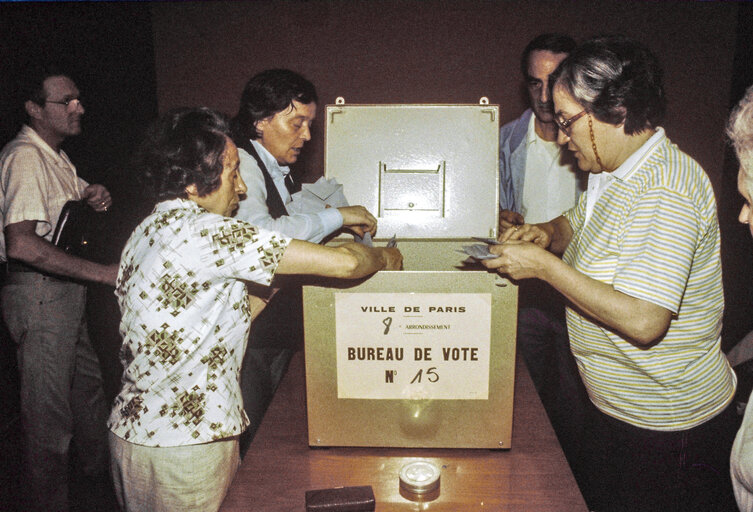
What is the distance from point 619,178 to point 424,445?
69 centimetres

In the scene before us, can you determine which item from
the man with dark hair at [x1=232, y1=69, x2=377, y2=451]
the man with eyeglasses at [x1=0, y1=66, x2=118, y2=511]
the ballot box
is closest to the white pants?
the ballot box

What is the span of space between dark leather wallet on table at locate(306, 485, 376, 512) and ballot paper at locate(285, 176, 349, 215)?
0.79m

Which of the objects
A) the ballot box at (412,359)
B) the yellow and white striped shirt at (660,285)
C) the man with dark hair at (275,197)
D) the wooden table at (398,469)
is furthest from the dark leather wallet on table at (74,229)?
the yellow and white striped shirt at (660,285)

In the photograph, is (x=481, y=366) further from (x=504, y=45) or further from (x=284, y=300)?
(x=504, y=45)

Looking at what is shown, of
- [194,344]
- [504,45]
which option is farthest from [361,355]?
[504,45]

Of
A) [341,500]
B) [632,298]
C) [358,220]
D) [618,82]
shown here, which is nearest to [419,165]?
[358,220]

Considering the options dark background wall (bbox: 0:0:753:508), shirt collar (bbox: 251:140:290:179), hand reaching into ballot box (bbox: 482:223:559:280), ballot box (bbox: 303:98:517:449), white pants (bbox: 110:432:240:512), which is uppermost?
dark background wall (bbox: 0:0:753:508)

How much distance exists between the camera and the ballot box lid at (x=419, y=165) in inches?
59.2

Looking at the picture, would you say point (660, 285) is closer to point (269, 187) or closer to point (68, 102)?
point (269, 187)

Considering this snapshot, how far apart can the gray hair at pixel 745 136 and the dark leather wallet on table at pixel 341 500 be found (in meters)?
0.84

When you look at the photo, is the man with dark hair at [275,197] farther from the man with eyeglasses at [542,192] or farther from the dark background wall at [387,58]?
the dark background wall at [387,58]

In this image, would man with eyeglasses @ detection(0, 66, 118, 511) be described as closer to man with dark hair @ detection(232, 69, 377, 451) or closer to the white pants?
man with dark hair @ detection(232, 69, 377, 451)

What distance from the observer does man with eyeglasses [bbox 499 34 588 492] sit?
6.57 feet

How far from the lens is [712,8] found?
8.89 feet
